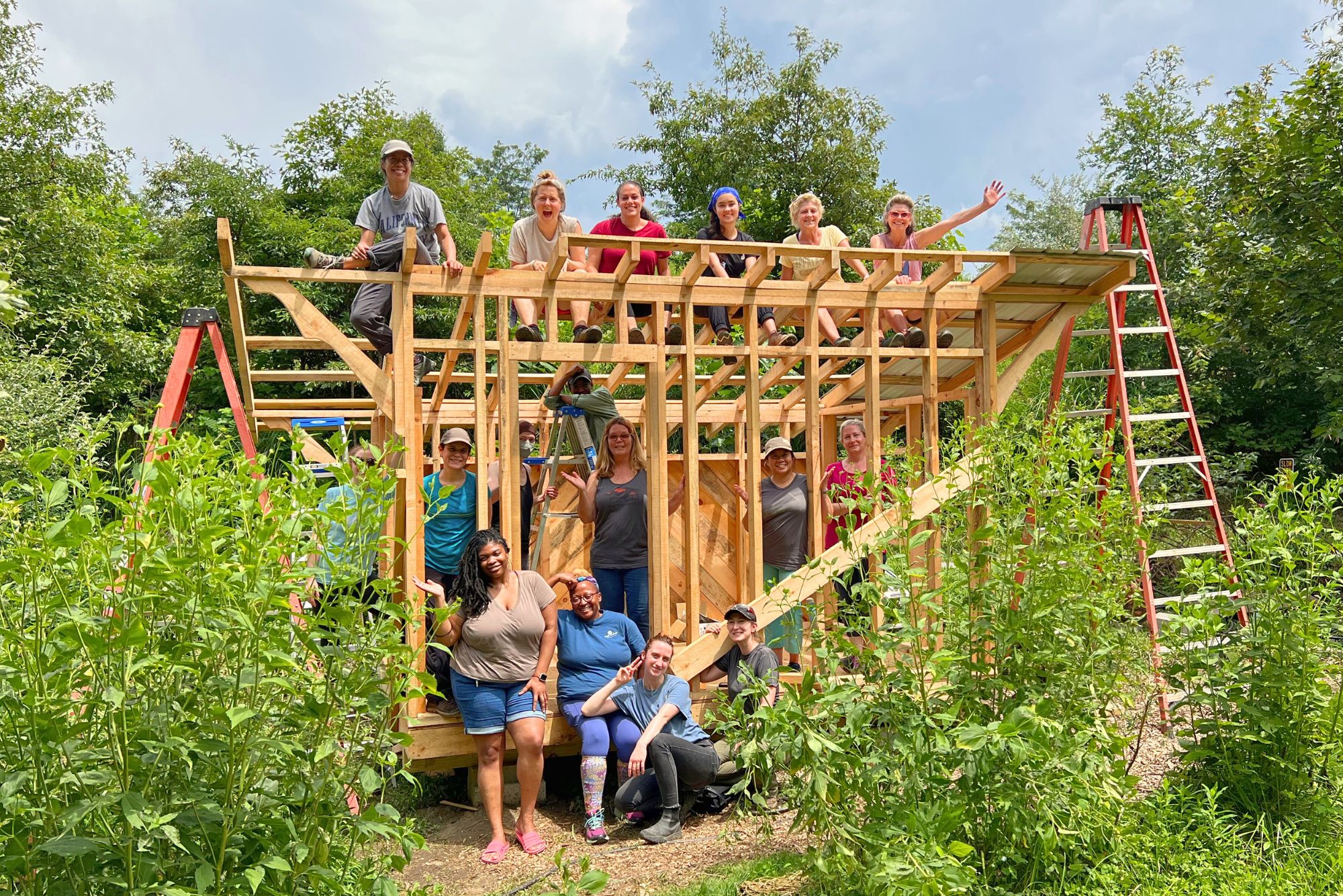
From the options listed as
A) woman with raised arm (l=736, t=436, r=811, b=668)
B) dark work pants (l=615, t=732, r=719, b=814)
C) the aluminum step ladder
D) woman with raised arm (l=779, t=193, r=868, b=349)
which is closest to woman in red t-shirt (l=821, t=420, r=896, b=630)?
woman with raised arm (l=736, t=436, r=811, b=668)

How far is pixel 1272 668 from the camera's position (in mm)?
4137

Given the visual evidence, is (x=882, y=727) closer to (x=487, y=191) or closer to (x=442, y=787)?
(x=442, y=787)

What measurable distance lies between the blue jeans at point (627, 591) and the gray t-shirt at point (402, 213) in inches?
88.7

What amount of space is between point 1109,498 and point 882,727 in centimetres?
122

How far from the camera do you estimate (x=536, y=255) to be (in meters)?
6.77

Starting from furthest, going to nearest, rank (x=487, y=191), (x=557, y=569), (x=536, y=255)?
(x=487, y=191), (x=557, y=569), (x=536, y=255)

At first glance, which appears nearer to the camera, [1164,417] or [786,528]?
[786,528]

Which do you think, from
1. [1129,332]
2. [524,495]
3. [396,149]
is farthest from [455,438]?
[1129,332]

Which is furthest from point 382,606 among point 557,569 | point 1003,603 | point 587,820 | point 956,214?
point 956,214

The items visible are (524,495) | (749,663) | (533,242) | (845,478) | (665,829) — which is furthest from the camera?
(533,242)

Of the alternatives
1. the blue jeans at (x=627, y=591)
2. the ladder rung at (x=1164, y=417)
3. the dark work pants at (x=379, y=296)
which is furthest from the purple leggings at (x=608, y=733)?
the ladder rung at (x=1164, y=417)

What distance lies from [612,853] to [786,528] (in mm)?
2505

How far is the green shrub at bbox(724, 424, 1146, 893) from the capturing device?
3.43 m

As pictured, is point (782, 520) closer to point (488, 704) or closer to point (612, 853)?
point (488, 704)
